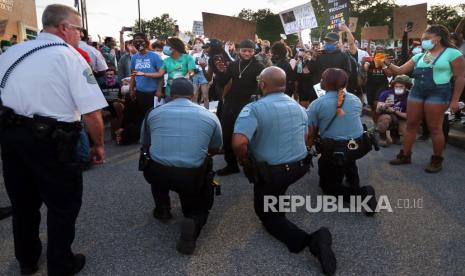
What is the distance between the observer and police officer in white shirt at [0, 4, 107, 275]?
7.47ft

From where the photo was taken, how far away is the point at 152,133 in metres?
3.28

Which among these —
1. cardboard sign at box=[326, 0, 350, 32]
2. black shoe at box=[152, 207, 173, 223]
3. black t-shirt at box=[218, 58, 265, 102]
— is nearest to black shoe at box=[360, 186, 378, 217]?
black shoe at box=[152, 207, 173, 223]

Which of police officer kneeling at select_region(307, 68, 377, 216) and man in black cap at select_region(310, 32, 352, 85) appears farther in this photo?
man in black cap at select_region(310, 32, 352, 85)

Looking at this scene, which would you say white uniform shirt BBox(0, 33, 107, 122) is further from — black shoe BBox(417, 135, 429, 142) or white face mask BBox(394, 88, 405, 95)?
black shoe BBox(417, 135, 429, 142)

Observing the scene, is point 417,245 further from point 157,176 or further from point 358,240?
point 157,176

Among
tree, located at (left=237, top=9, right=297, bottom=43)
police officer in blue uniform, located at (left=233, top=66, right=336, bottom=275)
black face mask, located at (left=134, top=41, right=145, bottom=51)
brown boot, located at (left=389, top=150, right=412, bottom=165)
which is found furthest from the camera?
tree, located at (left=237, top=9, right=297, bottom=43)

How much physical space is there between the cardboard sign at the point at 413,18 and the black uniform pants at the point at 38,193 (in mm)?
10281

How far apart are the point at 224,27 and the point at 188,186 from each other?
7.82m

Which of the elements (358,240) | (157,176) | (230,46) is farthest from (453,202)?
(230,46)

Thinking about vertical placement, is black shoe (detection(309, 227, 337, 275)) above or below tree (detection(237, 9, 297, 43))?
below

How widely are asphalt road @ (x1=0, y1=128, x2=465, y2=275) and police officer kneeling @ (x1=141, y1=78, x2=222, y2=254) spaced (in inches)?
10.7

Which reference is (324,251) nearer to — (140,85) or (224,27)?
(140,85)

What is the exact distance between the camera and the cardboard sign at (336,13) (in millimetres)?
10828

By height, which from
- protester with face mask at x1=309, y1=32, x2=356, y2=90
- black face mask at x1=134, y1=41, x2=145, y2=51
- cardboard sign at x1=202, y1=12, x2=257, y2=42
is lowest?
protester with face mask at x1=309, y1=32, x2=356, y2=90
